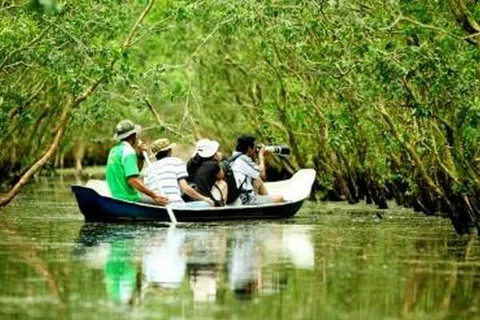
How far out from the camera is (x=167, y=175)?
1073 inches

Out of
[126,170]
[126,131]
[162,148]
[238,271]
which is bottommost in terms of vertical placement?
[238,271]

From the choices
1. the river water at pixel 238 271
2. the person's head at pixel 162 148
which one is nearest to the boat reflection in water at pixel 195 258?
the river water at pixel 238 271

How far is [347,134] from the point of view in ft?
99.7

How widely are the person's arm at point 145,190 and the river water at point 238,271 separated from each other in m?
0.62

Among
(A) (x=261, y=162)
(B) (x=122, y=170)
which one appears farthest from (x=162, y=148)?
(A) (x=261, y=162)

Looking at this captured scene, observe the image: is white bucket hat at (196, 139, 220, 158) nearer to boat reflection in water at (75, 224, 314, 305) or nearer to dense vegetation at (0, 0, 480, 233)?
dense vegetation at (0, 0, 480, 233)

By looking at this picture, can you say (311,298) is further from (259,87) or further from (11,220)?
(259,87)

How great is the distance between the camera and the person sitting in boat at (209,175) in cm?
2817

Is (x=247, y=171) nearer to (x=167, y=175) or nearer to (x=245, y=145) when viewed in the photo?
(x=245, y=145)

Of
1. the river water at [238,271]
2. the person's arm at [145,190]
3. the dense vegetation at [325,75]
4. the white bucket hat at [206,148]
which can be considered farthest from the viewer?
the white bucket hat at [206,148]

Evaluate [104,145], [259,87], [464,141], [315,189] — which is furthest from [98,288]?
[104,145]

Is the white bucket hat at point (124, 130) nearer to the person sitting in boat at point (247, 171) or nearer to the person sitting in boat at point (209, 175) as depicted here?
the person sitting in boat at point (209, 175)

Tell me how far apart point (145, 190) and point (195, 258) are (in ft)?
25.4

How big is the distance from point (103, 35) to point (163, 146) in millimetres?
3862
